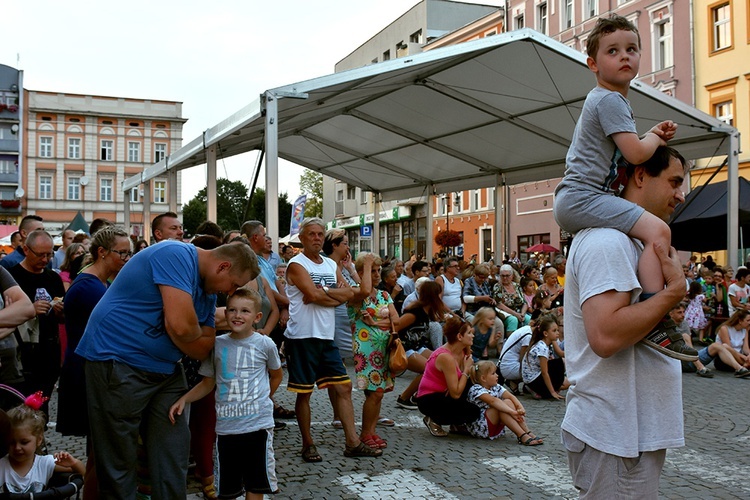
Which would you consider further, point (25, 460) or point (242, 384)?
point (242, 384)

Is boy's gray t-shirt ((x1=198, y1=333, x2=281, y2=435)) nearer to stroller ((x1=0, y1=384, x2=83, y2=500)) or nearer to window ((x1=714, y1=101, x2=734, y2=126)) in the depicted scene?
stroller ((x1=0, y1=384, x2=83, y2=500))

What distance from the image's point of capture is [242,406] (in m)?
4.50

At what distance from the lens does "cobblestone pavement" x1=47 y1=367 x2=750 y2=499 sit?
5297 mm

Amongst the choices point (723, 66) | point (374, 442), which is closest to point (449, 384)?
point (374, 442)

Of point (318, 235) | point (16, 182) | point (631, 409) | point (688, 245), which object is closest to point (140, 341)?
point (631, 409)

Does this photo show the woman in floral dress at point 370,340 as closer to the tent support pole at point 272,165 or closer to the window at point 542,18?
the tent support pole at point 272,165

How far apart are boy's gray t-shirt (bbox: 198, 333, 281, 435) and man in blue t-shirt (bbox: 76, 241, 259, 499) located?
718mm

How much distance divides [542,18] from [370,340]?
36.9 m

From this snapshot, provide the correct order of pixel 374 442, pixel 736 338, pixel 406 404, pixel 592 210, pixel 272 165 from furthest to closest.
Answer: pixel 736 338, pixel 272 165, pixel 406 404, pixel 374 442, pixel 592 210

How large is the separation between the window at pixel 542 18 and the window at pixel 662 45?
8338mm

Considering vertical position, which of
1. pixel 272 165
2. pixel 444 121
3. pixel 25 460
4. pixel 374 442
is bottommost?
pixel 374 442

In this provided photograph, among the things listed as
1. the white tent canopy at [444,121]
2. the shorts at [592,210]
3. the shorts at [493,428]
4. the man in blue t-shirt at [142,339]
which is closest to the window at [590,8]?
the white tent canopy at [444,121]

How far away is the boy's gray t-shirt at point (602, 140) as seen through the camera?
7.61 ft

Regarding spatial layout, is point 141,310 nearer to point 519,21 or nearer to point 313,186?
point 519,21
